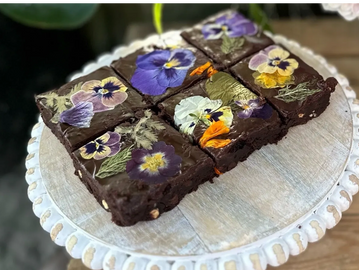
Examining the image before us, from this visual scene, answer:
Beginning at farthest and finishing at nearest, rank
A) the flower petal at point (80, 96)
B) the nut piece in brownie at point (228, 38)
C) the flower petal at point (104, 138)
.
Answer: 1. the nut piece in brownie at point (228, 38)
2. the flower petal at point (80, 96)
3. the flower petal at point (104, 138)

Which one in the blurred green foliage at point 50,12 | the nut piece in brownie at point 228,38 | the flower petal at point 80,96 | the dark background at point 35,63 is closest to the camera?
the flower petal at point 80,96

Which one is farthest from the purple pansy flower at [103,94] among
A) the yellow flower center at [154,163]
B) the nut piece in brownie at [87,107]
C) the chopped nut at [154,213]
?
the chopped nut at [154,213]

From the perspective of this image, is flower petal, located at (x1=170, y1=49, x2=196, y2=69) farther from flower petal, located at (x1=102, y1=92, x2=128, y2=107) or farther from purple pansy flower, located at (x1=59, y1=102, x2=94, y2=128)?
purple pansy flower, located at (x1=59, y1=102, x2=94, y2=128)

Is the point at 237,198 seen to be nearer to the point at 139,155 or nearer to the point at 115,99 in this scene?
the point at 139,155

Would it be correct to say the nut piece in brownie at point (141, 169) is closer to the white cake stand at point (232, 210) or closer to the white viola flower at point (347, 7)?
the white cake stand at point (232, 210)

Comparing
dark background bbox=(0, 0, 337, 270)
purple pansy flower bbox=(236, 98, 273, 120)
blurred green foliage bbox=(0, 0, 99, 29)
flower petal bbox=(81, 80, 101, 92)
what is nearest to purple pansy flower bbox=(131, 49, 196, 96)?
flower petal bbox=(81, 80, 101, 92)

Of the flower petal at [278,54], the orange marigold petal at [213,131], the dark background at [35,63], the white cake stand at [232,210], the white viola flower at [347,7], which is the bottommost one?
the dark background at [35,63]

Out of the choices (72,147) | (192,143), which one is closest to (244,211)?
(192,143)
